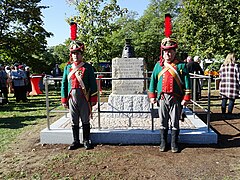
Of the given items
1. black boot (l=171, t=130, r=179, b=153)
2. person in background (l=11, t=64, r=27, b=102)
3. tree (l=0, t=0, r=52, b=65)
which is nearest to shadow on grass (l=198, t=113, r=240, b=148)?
black boot (l=171, t=130, r=179, b=153)

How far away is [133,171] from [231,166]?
144cm

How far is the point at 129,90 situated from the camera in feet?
21.9

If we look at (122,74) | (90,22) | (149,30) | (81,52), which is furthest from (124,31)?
(81,52)

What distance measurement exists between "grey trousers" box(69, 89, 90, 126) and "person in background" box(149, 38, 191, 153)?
3.83 feet

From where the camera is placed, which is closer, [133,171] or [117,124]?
[133,171]

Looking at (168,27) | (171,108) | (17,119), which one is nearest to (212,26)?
(168,27)

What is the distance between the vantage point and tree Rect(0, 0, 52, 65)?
58.3ft

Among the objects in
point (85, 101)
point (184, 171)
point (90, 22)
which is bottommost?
point (184, 171)

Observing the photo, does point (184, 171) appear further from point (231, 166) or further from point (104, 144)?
point (104, 144)

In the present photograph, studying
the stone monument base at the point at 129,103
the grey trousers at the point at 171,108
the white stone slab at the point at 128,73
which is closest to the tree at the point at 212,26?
the white stone slab at the point at 128,73

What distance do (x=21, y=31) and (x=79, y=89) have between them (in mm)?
15506

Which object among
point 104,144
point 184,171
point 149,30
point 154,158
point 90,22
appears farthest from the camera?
point 149,30

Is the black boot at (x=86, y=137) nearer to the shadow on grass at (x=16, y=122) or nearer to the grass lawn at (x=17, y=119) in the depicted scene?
the grass lawn at (x=17, y=119)

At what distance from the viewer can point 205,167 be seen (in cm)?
397
